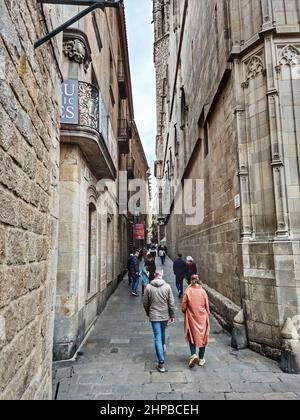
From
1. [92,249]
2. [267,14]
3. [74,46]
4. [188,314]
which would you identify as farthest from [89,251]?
[267,14]

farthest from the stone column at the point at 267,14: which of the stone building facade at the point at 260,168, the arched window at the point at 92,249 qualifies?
the arched window at the point at 92,249

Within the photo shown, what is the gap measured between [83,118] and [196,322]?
4.78 m

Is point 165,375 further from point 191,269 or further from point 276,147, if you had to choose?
point 191,269

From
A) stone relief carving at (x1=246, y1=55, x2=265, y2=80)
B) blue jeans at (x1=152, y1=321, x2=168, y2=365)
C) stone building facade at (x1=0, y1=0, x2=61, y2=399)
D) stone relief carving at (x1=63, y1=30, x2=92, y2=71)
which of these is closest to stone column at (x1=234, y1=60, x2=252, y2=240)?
stone relief carving at (x1=246, y1=55, x2=265, y2=80)

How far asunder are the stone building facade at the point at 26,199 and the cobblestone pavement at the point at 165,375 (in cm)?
142

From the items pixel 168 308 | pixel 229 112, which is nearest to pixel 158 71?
pixel 229 112

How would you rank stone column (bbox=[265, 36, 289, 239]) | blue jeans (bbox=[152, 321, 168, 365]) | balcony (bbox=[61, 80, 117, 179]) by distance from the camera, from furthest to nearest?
1. balcony (bbox=[61, 80, 117, 179])
2. stone column (bbox=[265, 36, 289, 239])
3. blue jeans (bbox=[152, 321, 168, 365])

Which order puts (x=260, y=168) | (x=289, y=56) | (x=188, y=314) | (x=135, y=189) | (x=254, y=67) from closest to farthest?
(x=188, y=314) → (x=289, y=56) → (x=260, y=168) → (x=254, y=67) → (x=135, y=189)

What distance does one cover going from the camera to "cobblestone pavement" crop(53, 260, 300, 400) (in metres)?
4.09

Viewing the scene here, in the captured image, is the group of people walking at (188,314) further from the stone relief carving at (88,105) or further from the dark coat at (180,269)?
the dark coat at (180,269)

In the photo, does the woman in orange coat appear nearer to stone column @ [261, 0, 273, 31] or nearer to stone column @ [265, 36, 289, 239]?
stone column @ [265, 36, 289, 239]

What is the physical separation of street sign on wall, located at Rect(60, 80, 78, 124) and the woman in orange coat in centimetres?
410

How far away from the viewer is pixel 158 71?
44250mm

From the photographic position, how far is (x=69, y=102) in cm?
616
